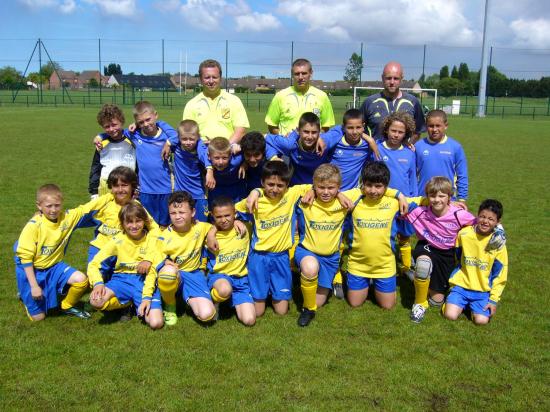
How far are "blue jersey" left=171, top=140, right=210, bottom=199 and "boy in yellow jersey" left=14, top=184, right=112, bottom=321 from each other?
1.12 m

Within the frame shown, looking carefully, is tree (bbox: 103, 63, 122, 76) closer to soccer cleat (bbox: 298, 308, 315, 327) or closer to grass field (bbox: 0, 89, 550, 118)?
grass field (bbox: 0, 89, 550, 118)

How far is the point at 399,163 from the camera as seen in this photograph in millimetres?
4762

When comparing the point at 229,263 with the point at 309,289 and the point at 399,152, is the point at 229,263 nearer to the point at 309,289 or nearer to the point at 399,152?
the point at 309,289

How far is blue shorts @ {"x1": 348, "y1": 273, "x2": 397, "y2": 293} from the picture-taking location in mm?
4293

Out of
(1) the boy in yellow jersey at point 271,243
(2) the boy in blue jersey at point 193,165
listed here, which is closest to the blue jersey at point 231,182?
(2) the boy in blue jersey at point 193,165

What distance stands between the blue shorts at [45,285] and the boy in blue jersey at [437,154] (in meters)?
3.37

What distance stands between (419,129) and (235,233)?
2453mm

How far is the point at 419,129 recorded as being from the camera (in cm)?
532

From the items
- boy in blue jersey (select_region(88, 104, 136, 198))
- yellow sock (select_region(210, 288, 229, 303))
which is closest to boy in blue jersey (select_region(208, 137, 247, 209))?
boy in blue jersey (select_region(88, 104, 136, 198))

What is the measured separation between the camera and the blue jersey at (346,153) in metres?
4.70

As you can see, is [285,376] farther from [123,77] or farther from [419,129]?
[123,77]

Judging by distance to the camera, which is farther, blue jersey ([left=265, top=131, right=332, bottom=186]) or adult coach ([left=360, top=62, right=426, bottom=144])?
adult coach ([left=360, top=62, right=426, bottom=144])

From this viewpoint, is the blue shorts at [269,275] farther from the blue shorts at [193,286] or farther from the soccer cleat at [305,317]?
the blue shorts at [193,286]

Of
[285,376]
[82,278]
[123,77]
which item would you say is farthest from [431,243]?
[123,77]
